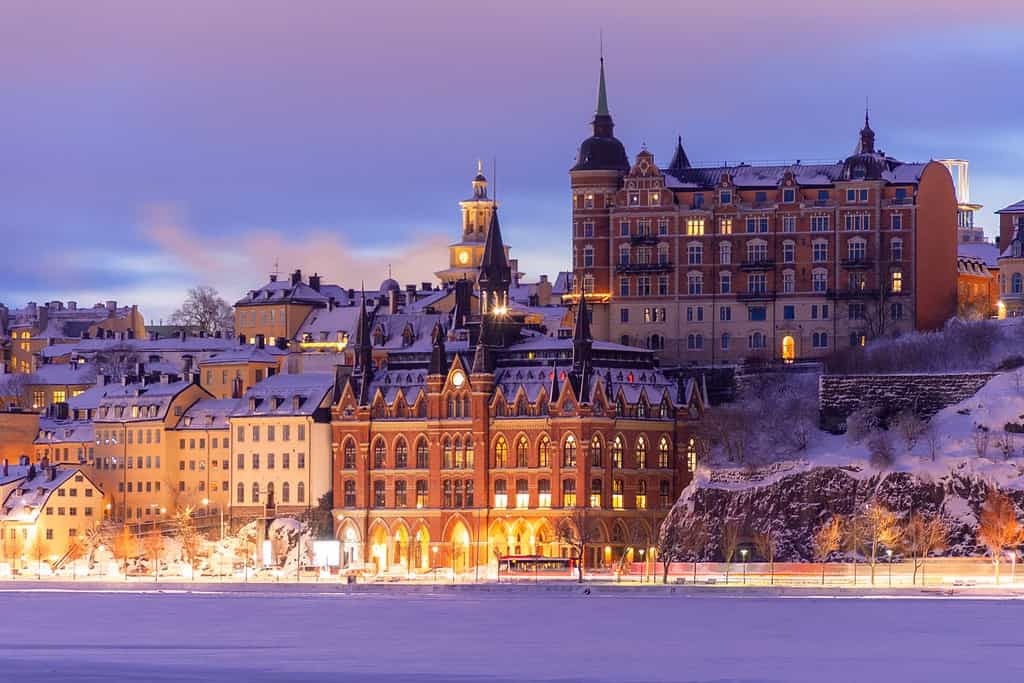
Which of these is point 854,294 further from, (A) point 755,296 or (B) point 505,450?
(B) point 505,450

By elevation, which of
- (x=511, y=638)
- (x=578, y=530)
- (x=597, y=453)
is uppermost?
(x=597, y=453)

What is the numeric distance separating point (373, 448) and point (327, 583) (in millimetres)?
20907

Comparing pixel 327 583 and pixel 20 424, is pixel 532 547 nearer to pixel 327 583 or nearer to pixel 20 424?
pixel 327 583

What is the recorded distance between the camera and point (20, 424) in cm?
19725

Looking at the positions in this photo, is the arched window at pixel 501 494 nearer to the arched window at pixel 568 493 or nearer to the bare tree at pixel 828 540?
the arched window at pixel 568 493

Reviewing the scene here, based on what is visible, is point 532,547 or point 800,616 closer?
point 800,616

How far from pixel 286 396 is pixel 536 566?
1211 inches

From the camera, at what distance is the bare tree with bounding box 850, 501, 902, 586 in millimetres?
144375

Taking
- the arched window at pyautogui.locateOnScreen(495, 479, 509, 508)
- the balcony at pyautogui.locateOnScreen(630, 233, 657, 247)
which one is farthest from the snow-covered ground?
the balcony at pyautogui.locateOnScreen(630, 233, 657, 247)

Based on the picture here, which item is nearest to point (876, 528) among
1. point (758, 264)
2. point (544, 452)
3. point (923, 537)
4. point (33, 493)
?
point (923, 537)

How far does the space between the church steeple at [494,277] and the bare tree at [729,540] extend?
27.7 meters

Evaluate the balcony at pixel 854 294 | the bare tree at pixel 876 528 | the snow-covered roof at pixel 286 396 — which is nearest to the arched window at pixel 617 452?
the balcony at pixel 854 294

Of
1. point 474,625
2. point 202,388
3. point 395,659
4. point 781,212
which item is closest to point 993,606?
point 474,625

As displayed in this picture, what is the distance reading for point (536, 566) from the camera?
15525cm
